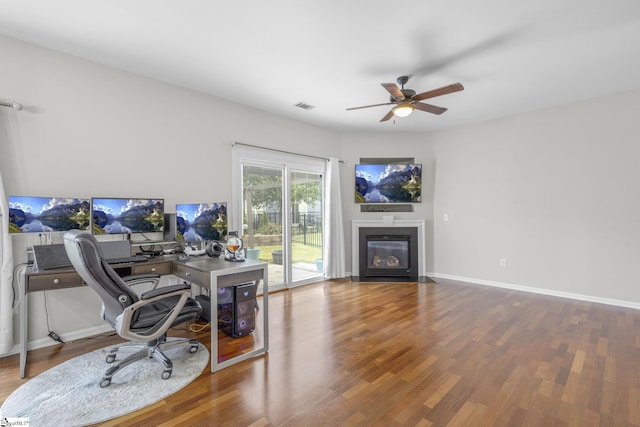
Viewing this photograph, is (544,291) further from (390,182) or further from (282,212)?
(282,212)

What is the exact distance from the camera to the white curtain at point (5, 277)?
8.42 ft

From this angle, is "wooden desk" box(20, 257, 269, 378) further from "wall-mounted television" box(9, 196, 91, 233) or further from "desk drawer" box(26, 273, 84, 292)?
"wall-mounted television" box(9, 196, 91, 233)

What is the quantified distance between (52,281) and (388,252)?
4.68m

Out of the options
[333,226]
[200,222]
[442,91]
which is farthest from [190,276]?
[333,226]

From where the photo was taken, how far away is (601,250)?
4152 mm

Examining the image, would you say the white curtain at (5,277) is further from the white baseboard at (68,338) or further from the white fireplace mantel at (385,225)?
the white fireplace mantel at (385,225)

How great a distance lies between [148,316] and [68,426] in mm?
695

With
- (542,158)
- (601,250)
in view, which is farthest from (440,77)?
(601,250)

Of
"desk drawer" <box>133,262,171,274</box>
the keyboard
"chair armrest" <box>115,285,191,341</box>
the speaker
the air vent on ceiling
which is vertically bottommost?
"chair armrest" <box>115,285,191,341</box>

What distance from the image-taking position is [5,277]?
258 cm

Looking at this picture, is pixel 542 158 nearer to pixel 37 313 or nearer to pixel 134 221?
pixel 134 221

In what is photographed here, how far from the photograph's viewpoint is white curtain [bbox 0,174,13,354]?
2566 millimetres

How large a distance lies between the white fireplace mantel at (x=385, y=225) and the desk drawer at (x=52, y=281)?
4.11 metres

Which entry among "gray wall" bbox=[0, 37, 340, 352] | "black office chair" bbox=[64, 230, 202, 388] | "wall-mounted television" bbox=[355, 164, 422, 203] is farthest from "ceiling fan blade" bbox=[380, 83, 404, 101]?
"black office chair" bbox=[64, 230, 202, 388]
